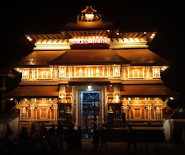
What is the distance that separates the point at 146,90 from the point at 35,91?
10873mm

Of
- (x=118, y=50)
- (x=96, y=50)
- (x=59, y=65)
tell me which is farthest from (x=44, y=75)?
(x=118, y=50)

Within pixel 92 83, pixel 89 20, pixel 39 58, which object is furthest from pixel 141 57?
pixel 39 58

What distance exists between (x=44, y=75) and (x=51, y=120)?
191 inches

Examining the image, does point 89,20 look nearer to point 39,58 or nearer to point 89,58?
point 89,58

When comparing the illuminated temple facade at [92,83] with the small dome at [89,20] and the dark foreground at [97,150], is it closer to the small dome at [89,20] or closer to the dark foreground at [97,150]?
the small dome at [89,20]

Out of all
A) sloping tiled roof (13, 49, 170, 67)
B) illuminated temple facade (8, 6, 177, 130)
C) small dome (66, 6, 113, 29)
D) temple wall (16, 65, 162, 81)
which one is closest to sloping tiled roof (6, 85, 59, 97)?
illuminated temple facade (8, 6, 177, 130)

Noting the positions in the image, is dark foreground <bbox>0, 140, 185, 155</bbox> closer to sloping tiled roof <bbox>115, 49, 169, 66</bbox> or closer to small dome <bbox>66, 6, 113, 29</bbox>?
sloping tiled roof <bbox>115, 49, 169, 66</bbox>

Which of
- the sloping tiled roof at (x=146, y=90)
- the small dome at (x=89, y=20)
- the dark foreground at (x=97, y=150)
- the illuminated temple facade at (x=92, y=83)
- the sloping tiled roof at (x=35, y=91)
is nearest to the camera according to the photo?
the dark foreground at (x=97, y=150)

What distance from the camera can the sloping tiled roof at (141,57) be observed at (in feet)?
110

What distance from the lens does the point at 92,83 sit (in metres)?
31.9

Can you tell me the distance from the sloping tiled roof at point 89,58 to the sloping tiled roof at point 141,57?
151 cm

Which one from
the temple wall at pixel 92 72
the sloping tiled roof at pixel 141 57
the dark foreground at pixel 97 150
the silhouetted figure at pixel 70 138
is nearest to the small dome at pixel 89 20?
the sloping tiled roof at pixel 141 57

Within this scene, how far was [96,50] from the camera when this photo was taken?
35938 millimetres

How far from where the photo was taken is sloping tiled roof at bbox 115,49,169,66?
110ft
